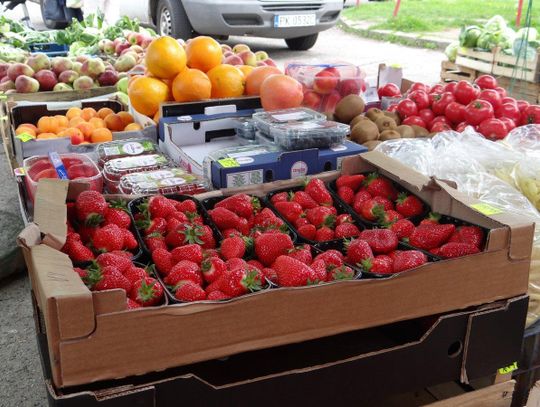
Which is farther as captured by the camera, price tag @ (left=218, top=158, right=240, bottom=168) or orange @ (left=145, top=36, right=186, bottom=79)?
orange @ (left=145, top=36, right=186, bottom=79)

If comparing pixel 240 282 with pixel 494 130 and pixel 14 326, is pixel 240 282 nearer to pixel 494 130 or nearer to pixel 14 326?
pixel 14 326

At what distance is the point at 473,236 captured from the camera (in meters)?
1.61

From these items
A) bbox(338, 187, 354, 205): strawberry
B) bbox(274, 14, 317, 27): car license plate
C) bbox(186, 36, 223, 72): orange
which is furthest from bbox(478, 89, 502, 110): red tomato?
bbox(274, 14, 317, 27): car license plate

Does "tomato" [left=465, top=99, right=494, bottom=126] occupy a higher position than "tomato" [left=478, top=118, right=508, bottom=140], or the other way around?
"tomato" [left=465, top=99, right=494, bottom=126]

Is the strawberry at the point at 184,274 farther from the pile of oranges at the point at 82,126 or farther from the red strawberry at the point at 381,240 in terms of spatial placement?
the pile of oranges at the point at 82,126

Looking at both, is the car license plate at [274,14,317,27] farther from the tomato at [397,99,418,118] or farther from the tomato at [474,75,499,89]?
the tomato at [397,99,418,118]

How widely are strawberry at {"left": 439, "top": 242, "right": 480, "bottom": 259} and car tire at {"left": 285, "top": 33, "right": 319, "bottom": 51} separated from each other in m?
8.44

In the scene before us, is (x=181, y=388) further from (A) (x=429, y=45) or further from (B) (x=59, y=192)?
(A) (x=429, y=45)

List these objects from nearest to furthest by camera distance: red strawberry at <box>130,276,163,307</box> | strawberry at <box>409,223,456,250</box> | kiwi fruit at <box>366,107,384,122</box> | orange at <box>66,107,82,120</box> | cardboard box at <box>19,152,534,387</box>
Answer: cardboard box at <box>19,152,534,387</box> → red strawberry at <box>130,276,163,307</box> → strawberry at <box>409,223,456,250</box> → kiwi fruit at <box>366,107,384,122</box> → orange at <box>66,107,82,120</box>

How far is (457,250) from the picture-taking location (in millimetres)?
1569

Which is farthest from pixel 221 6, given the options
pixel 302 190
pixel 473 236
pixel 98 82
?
pixel 473 236

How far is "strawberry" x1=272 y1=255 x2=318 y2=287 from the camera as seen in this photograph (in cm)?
144

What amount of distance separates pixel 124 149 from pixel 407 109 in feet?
4.87

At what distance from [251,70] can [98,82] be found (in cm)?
187
